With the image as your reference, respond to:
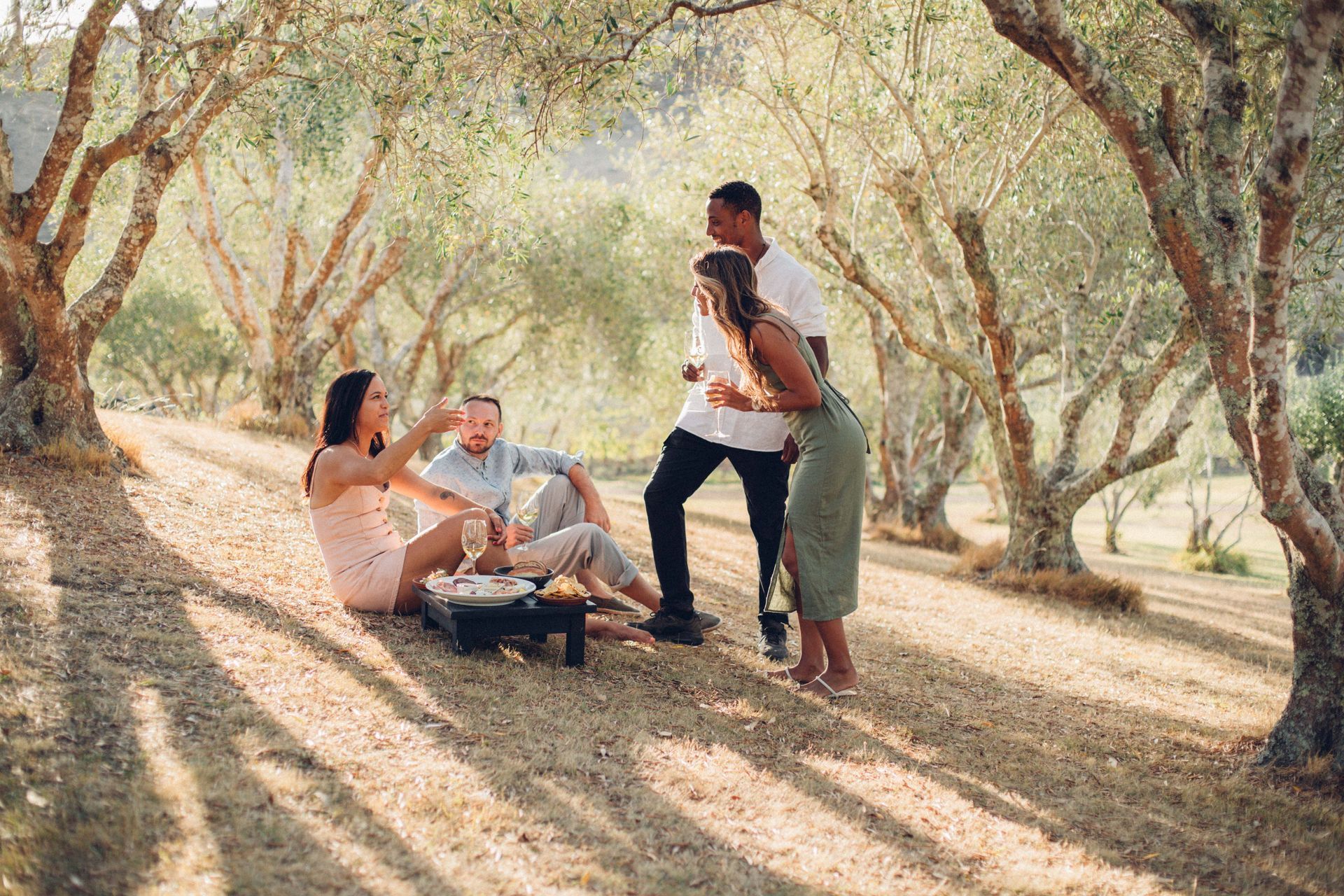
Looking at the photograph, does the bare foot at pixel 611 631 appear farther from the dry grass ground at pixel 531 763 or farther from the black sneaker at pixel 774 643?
the black sneaker at pixel 774 643

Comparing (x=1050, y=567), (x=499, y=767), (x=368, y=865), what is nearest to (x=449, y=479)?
(x=499, y=767)

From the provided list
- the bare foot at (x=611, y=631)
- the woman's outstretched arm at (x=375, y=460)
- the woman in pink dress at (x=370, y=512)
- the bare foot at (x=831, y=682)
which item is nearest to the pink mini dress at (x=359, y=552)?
the woman in pink dress at (x=370, y=512)

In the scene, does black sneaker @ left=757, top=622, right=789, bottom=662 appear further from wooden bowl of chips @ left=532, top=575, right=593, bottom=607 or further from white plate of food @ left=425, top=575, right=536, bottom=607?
white plate of food @ left=425, top=575, right=536, bottom=607

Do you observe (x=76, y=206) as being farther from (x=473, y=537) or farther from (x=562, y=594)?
(x=562, y=594)

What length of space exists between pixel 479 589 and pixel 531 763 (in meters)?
1.25

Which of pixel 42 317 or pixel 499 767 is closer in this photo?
pixel 499 767

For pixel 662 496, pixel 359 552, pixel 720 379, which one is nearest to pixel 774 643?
pixel 662 496

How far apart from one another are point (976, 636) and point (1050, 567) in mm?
3648

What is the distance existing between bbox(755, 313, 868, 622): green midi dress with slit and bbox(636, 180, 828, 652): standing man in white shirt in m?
0.40

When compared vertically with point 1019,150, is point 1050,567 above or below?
below

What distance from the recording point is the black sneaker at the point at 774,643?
5.60m

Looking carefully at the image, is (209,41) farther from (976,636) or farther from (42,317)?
(976,636)

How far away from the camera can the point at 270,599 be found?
5449 millimetres

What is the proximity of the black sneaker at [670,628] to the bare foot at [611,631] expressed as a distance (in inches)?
4.8
